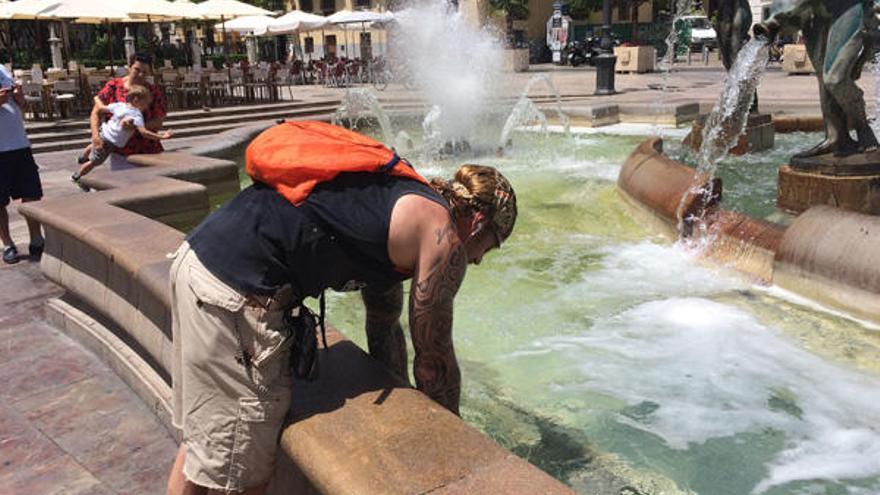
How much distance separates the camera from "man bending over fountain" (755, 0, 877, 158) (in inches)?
230

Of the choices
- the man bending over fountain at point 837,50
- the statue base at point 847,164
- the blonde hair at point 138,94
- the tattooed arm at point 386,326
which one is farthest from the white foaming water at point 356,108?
the tattooed arm at point 386,326

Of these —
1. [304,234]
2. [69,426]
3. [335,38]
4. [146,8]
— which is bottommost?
[69,426]

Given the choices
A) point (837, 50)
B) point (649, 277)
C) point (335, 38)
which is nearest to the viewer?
point (649, 277)

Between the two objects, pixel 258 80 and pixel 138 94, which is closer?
pixel 138 94

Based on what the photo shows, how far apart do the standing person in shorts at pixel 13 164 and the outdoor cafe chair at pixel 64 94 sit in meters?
10.9

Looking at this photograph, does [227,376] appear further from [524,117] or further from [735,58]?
[524,117]

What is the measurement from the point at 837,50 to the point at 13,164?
6.70 metres

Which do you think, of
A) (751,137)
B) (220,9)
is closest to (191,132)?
(220,9)

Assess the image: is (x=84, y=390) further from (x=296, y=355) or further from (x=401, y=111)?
(x=401, y=111)

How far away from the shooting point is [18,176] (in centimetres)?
639

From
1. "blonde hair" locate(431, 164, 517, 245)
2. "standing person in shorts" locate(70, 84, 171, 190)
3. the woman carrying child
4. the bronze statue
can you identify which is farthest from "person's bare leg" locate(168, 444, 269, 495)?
the bronze statue

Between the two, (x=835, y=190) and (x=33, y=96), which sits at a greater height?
A: (x=33, y=96)

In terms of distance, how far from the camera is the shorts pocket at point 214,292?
203 cm

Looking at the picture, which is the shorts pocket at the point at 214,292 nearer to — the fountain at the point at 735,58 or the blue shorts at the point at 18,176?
the blue shorts at the point at 18,176
